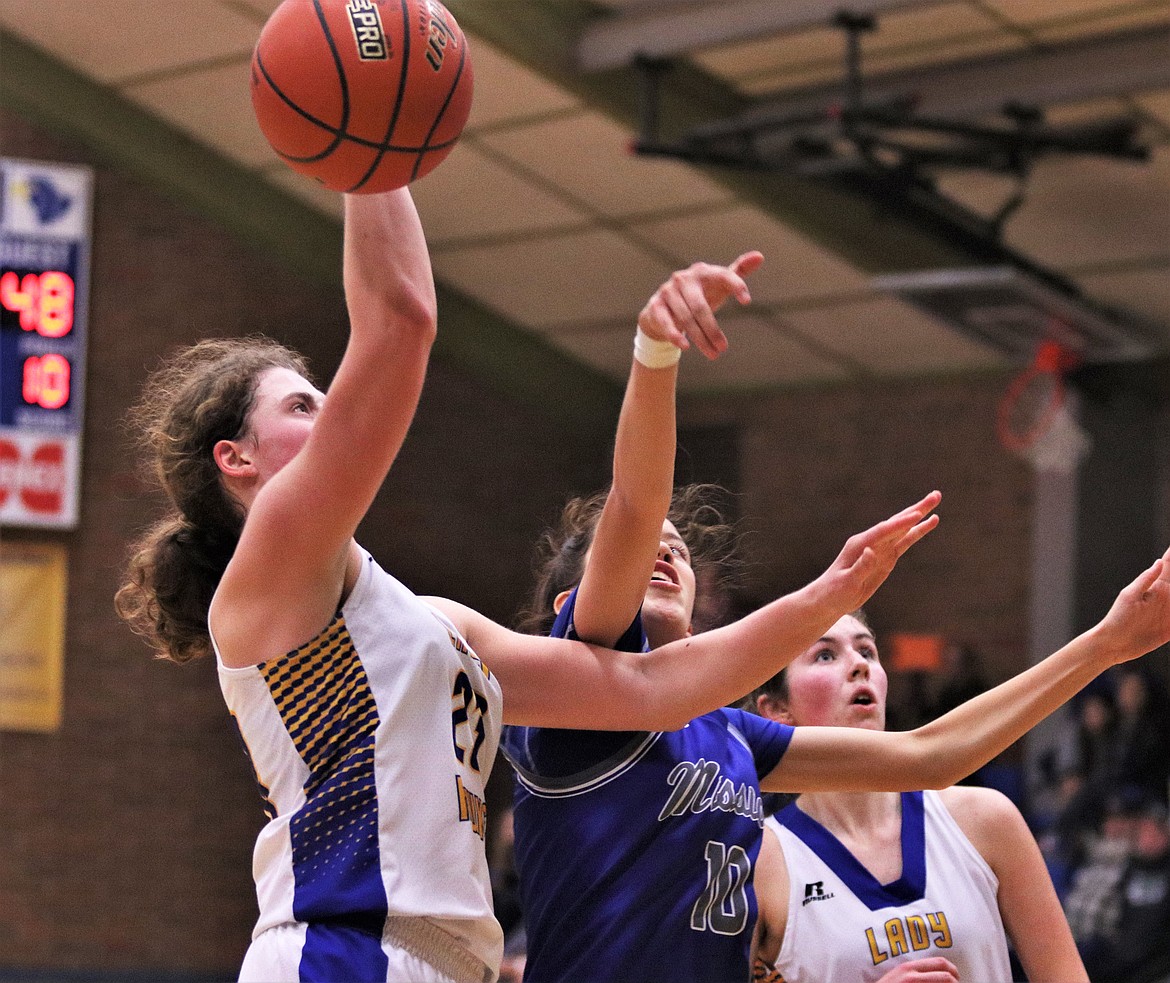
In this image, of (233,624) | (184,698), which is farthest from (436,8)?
(184,698)

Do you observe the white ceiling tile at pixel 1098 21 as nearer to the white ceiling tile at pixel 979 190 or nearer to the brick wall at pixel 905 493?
the white ceiling tile at pixel 979 190

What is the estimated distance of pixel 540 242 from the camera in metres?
9.38

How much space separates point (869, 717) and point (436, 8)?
5.30 feet

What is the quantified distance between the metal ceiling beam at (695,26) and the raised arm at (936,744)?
4367 mm

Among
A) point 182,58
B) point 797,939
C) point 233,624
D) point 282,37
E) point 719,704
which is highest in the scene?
point 182,58

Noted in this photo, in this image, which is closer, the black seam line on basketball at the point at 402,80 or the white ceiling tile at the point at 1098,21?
the black seam line on basketball at the point at 402,80

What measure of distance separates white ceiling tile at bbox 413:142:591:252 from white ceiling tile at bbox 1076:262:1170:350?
268 centimetres

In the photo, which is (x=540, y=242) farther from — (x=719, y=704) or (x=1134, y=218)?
(x=719, y=704)

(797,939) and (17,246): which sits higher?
Answer: (17,246)

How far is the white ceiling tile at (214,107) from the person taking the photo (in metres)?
8.62

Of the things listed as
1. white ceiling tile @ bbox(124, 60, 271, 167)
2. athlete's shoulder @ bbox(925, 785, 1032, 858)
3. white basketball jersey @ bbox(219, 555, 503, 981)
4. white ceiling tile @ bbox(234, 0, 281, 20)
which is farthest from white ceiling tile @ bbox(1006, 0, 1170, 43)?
white basketball jersey @ bbox(219, 555, 503, 981)

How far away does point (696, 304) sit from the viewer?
2061mm

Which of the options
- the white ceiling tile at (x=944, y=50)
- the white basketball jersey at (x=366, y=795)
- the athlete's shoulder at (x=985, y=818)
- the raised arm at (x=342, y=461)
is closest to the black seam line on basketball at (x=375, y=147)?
the raised arm at (x=342, y=461)

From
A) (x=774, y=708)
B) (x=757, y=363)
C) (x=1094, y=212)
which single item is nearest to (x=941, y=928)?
(x=774, y=708)
